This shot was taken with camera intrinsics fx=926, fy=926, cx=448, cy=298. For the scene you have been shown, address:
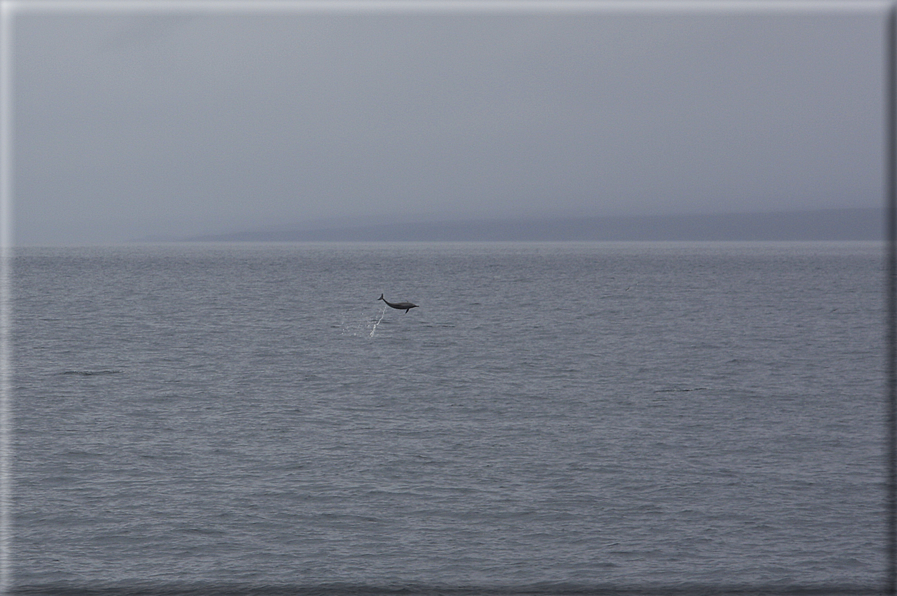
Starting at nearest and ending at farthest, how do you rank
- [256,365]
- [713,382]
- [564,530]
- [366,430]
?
[564,530]
[366,430]
[713,382]
[256,365]

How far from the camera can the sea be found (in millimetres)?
24828

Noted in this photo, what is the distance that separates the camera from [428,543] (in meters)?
26.3

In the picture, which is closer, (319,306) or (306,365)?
(306,365)

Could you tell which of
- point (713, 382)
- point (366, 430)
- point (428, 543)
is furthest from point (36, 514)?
point (713, 382)

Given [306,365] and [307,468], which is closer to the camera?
[307,468]

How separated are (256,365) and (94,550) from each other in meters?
35.6

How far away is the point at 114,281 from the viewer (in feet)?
569

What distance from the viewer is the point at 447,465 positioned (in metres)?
34.1

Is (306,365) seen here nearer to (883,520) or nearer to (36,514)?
(36,514)

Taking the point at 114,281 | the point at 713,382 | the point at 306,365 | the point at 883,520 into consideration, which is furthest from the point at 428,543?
the point at 114,281

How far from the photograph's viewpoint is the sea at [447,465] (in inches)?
977

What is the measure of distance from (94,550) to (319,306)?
89647mm

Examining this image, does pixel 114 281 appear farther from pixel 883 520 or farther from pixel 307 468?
pixel 883 520

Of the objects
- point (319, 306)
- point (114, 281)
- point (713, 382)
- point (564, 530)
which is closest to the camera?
point (564, 530)
